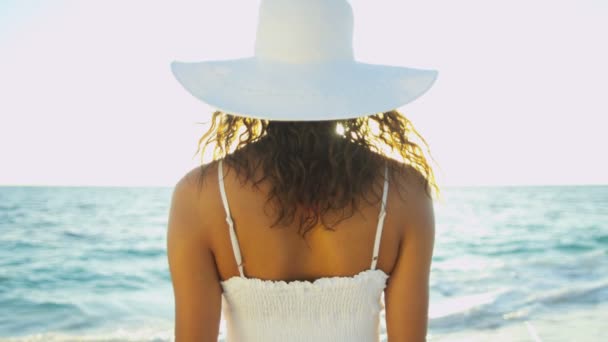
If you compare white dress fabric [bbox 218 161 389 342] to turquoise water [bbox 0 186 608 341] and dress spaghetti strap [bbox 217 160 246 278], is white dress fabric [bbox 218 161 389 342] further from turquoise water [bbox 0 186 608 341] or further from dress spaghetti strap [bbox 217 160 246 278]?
turquoise water [bbox 0 186 608 341]

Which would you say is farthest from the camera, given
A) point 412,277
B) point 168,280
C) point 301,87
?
point 168,280

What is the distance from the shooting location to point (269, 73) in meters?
1.48

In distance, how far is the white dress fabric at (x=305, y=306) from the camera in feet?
4.95

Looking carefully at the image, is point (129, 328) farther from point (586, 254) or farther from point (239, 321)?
point (586, 254)

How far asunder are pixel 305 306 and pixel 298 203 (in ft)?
0.81

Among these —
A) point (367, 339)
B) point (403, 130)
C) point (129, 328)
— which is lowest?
point (129, 328)

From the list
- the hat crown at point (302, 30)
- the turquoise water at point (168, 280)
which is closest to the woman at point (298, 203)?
the hat crown at point (302, 30)

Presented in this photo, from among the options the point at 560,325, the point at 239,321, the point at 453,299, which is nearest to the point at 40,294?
the point at 453,299

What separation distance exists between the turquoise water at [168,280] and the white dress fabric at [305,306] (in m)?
0.32

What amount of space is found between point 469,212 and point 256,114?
2256 centimetres

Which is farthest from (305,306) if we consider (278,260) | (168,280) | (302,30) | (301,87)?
(168,280)

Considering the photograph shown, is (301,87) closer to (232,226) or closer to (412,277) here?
(232,226)

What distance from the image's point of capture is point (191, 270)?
4.93 feet

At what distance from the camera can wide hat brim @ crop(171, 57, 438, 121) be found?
139 cm
